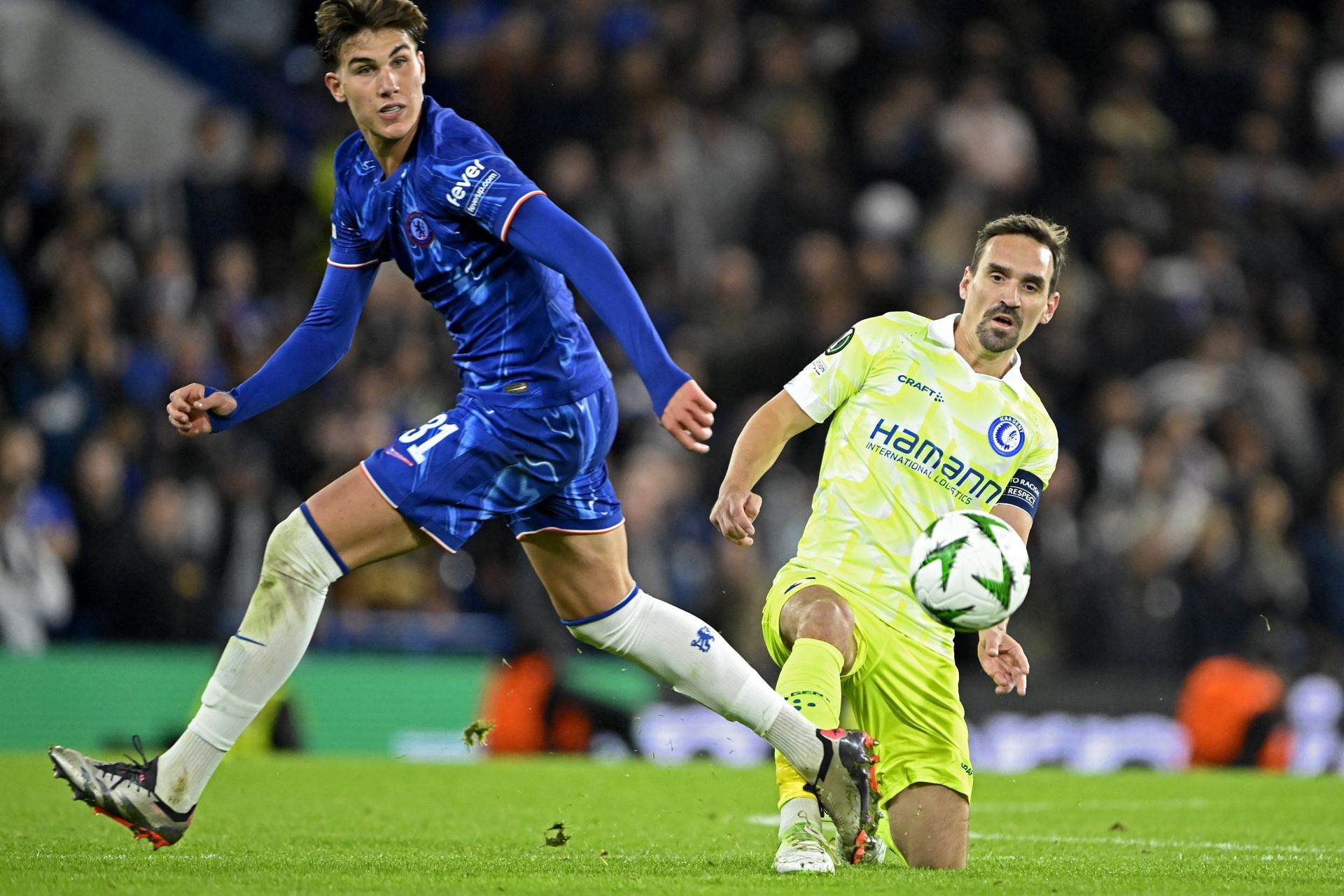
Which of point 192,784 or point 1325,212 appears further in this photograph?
point 1325,212

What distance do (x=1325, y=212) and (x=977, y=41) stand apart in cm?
351

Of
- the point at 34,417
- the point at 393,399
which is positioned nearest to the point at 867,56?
the point at 393,399

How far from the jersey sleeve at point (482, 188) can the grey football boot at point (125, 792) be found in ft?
5.79

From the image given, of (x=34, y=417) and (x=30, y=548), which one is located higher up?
(x=34, y=417)

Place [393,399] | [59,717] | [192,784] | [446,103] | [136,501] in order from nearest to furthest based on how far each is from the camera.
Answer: [192,784] < [59,717] < [136,501] < [393,399] < [446,103]

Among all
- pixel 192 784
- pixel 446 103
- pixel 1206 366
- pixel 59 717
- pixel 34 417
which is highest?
pixel 446 103

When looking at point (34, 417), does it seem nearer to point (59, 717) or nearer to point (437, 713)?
point (59, 717)

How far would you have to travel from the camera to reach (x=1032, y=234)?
5773mm

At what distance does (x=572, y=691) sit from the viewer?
11422 mm

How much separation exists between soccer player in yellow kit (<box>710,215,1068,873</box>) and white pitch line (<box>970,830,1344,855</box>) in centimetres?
100

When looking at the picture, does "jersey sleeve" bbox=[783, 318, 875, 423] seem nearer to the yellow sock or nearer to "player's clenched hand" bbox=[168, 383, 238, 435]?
the yellow sock

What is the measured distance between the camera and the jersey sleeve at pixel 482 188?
15.9 ft

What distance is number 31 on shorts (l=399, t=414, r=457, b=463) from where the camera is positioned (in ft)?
16.4

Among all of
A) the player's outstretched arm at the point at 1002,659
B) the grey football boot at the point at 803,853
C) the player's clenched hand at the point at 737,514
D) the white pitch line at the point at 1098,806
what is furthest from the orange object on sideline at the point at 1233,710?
the player's clenched hand at the point at 737,514
